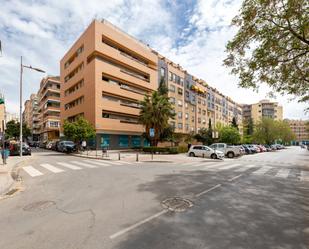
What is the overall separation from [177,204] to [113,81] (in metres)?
32.3

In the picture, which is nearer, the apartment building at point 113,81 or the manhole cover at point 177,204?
the manhole cover at point 177,204

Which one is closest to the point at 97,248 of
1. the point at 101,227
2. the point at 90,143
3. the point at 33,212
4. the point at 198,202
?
the point at 101,227

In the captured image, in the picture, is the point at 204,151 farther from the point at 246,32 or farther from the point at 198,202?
the point at 198,202

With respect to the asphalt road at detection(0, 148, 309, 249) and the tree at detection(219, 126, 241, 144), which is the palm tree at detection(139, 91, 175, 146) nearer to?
the tree at detection(219, 126, 241, 144)

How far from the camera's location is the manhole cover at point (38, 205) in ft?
18.7

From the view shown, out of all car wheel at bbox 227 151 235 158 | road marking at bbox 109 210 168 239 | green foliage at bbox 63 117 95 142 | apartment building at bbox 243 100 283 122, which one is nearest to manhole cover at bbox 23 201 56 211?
road marking at bbox 109 210 168 239

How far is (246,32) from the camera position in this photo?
29.0 feet

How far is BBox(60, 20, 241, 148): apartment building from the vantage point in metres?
32.1

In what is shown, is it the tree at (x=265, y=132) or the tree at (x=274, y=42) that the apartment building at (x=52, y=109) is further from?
the tree at (x=265, y=132)

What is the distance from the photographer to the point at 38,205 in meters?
6.01

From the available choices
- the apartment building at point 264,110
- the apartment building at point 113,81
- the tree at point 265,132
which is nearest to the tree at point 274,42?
the apartment building at point 113,81

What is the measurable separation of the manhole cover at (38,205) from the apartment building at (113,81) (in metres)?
23.3

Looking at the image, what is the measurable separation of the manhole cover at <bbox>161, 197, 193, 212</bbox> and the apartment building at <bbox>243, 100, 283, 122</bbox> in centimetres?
11826

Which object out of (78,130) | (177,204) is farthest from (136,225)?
(78,130)
